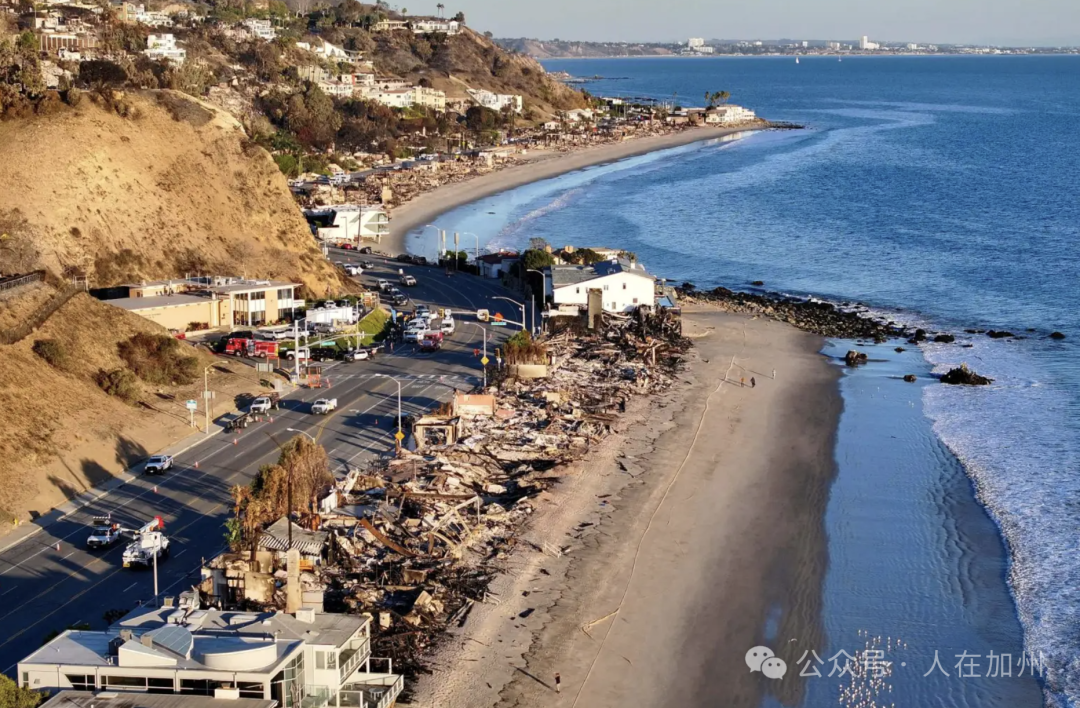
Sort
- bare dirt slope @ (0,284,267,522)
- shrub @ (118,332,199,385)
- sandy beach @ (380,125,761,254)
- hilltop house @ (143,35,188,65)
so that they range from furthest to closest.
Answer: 1. hilltop house @ (143,35,188,65)
2. sandy beach @ (380,125,761,254)
3. shrub @ (118,332,199,385)
4. bare dirt slope @ (0,284,267,522)

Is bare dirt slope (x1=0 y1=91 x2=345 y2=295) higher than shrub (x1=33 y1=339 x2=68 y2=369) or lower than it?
higher

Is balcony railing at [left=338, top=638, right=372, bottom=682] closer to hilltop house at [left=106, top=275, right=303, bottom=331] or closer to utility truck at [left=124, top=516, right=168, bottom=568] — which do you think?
utility truck at [left=124, top=516, right=168, bottom=568]

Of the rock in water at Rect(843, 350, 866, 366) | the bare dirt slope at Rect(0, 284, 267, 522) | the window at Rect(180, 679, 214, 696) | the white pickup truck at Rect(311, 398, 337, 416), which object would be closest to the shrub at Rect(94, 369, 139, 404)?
the bare dirt slope at Rect(0, 284, 267, 522)

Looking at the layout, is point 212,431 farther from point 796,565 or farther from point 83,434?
point 796,565

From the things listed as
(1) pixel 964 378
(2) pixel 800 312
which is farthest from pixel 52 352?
(2) pixel 800 312

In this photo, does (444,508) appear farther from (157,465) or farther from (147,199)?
(147,199)

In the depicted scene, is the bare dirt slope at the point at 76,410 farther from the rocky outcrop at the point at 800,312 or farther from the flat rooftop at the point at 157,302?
the rocky outcrop at the point at 800,312

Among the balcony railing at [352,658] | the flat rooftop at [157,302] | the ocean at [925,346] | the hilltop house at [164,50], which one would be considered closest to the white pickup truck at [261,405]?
the flat rooftop at [157,302]
